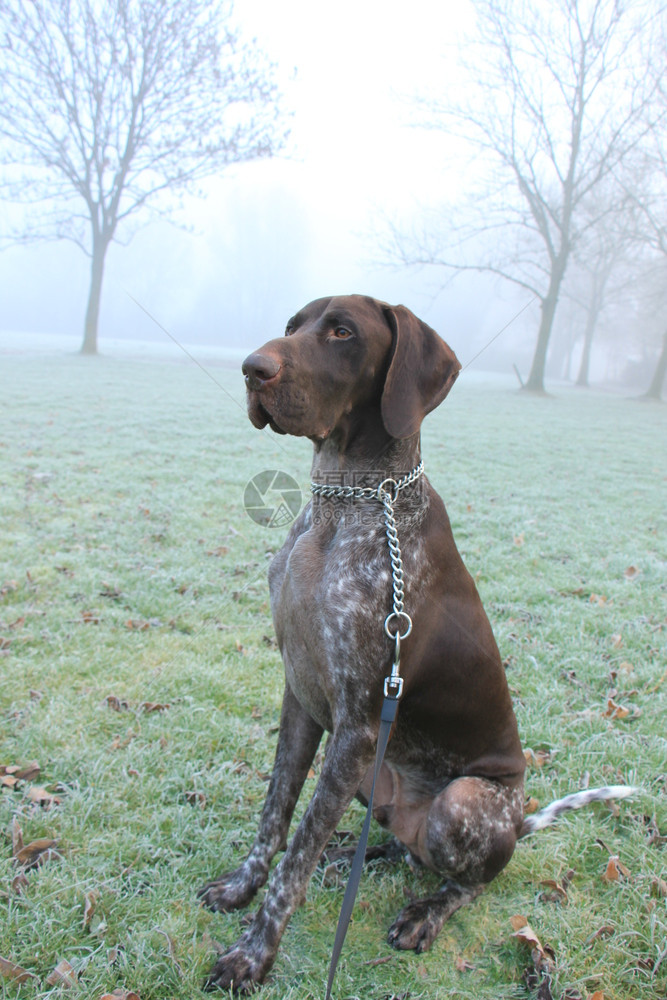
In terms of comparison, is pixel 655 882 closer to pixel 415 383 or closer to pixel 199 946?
pixel 199 946

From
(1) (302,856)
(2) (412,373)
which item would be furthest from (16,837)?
(2) (412,373)

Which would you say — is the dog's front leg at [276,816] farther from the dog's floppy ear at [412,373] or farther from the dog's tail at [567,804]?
the dog's floppy ear at [412,373]

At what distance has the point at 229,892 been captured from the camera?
2418 millimetres

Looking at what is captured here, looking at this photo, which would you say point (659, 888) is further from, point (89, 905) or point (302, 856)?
point (89, 905)

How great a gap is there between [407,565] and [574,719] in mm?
2037

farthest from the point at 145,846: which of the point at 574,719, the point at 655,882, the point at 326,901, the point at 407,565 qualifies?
the point at 574,719

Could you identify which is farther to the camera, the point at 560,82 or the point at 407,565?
the point at 560,82

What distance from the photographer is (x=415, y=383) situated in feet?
7.58

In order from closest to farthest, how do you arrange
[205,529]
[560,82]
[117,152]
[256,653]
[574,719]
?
1. [574,719]
2. [256,653]
3. [205,529]
4. [117,152]
5. [560,82]

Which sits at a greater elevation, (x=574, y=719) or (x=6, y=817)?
(x=574, y=719)

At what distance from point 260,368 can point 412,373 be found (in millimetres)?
586

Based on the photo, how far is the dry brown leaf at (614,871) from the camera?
2592 mm

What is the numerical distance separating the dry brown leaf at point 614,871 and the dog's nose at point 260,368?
2.34 meters

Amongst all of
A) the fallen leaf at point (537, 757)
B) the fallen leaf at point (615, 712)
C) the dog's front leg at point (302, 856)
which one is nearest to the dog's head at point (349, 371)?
the dog's front leg at point (302, 856)
